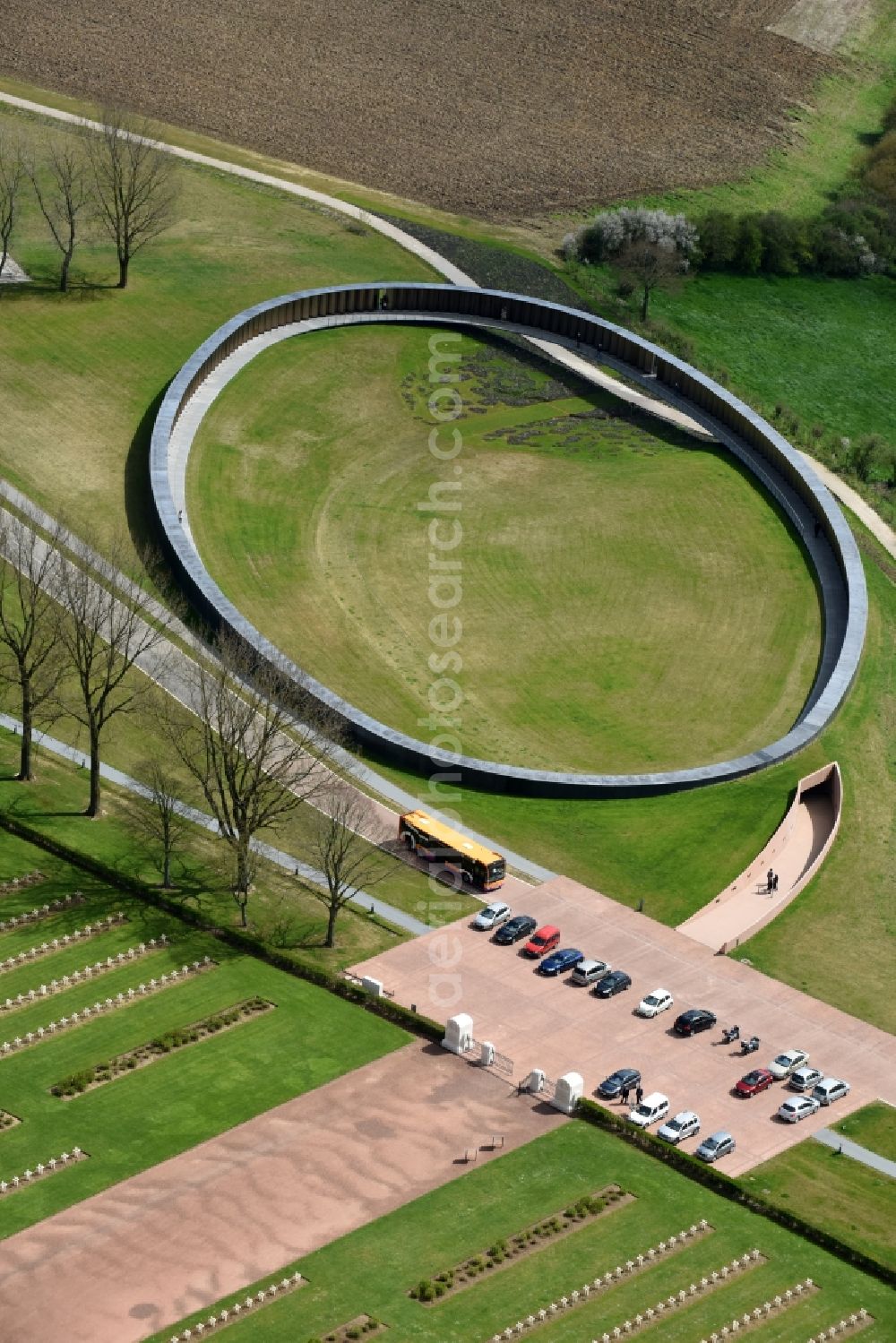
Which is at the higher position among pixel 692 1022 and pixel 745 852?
pixel 745 852

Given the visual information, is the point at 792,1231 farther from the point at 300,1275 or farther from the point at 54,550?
the point at 54,550

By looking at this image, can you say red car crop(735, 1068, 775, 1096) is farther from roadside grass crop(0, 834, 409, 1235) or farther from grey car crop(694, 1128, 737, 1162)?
roadside grass crop(0, 834, 409, 1235)

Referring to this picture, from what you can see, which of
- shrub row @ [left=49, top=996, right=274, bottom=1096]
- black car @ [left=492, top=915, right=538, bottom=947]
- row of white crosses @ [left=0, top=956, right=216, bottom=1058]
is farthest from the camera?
black car @ [left=492, top=915, right=538, bottom=947]


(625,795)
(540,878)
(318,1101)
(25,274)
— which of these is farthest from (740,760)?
(25,274)

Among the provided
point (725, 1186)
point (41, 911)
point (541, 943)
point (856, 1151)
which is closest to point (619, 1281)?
point (725, 1186)

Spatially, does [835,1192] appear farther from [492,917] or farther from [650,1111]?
[492,917]

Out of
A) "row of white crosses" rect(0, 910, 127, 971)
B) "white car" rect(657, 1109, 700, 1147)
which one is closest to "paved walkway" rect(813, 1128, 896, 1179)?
"white car" rect(657, 1109, 700, 1147)
